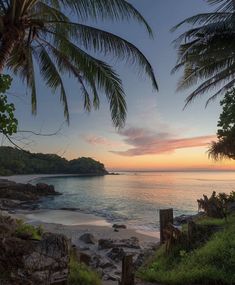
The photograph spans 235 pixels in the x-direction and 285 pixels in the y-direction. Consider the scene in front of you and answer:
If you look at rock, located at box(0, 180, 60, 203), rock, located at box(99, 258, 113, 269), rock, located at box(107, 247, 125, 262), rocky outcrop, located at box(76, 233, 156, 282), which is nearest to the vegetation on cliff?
rocky outcrop, located at box(76, 233, 156, 282)

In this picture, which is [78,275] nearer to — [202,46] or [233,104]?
[202,46]

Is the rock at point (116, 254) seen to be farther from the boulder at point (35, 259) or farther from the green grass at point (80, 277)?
the boulder at point (35, 259)

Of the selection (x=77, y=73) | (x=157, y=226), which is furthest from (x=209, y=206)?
(x=157, y=226)

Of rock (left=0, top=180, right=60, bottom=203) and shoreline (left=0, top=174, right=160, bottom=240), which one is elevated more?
rock (left=0, top=180, right=60, bottom=203)

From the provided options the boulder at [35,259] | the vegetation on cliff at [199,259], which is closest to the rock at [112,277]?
the vegetation on cliff at [199,259]

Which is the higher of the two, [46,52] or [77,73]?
[46,52]

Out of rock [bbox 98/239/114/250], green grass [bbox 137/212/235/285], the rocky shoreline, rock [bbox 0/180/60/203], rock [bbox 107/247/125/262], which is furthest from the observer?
rock [bbox 0/180/60/203]

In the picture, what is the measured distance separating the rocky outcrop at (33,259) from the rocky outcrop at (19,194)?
2244 centimetres

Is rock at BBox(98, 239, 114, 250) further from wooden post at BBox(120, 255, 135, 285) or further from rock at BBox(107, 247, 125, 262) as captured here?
wooden post at BBox(120, 255, 135, 285)

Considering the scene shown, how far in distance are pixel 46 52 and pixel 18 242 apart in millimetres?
5803

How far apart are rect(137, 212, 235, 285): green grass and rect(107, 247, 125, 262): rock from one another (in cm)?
558

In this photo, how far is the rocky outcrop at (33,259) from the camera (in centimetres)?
552

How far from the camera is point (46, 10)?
28.3ft

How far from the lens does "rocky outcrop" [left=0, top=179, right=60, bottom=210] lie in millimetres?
40987
